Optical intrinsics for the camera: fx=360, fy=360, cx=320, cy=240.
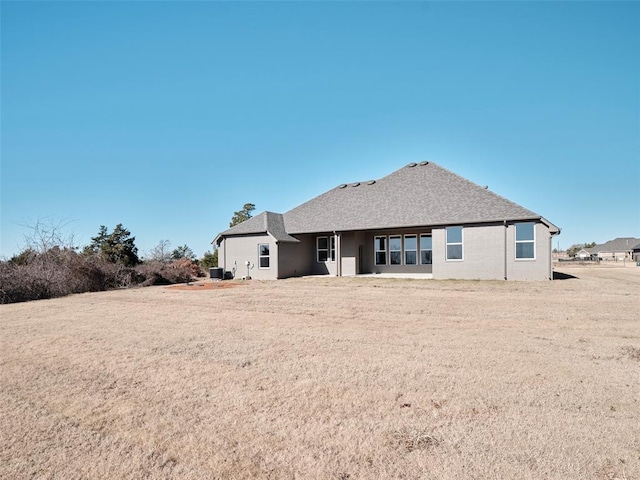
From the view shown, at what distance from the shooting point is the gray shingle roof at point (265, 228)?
2272cm

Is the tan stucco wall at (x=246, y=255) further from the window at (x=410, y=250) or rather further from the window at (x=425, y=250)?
the window at (x=425, y=250)

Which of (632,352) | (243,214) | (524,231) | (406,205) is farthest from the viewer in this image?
(243,214)

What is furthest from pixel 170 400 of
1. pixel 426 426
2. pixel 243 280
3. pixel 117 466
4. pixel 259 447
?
pixel 243 280

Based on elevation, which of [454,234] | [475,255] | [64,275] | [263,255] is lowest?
[64,275]

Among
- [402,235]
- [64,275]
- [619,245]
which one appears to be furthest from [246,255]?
[619,245]

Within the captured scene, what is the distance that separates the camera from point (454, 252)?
19.4 meters

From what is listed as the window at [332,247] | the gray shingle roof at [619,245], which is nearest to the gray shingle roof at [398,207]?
the window at [332,247]

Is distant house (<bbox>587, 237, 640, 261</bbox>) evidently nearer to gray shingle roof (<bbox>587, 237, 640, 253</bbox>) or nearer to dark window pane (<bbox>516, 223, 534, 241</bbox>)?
gray shingle roof (<bbox>587, 237, 640, 253</bbox>)

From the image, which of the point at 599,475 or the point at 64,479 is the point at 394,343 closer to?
the point at 599,475

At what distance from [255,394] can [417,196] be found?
19549mm

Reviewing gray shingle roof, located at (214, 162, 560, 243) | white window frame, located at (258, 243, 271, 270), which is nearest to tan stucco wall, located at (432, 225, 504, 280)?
gray shingle roof, located at (214, 162, 560, 243)

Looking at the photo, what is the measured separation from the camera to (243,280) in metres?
22.6

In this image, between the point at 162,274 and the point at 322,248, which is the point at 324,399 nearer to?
the point at 162,274

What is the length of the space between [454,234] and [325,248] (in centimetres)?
885
